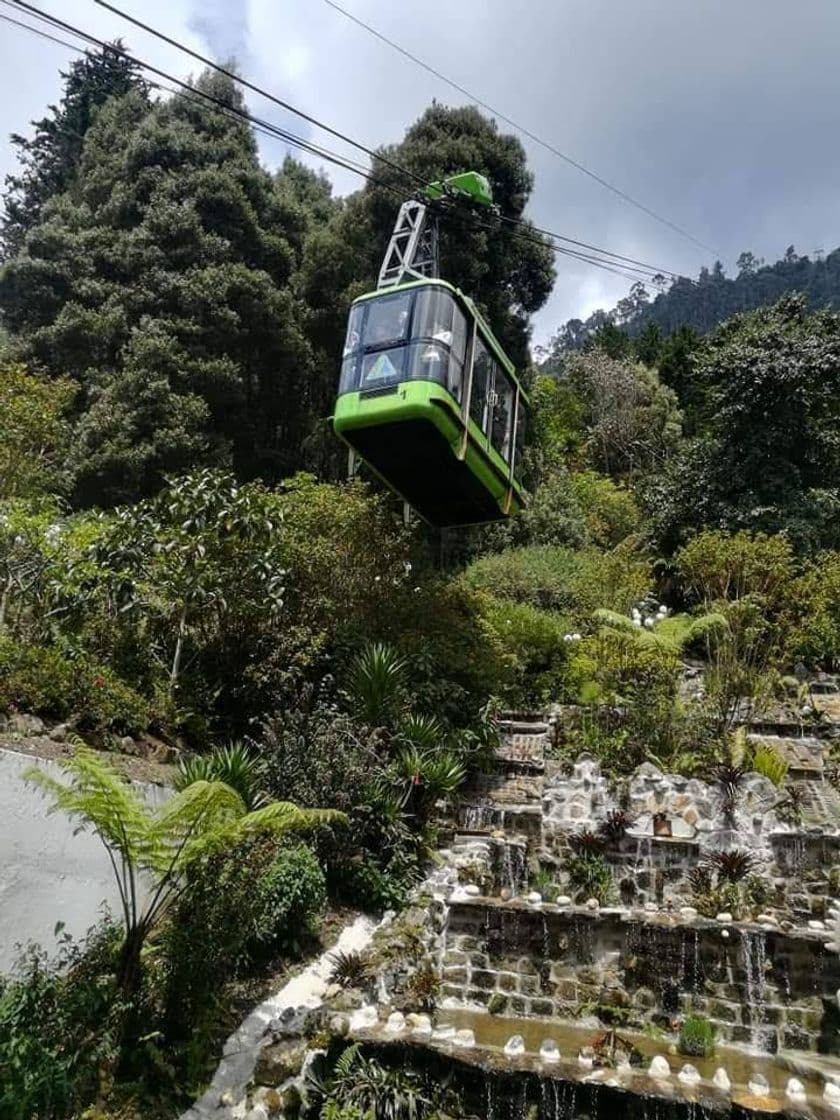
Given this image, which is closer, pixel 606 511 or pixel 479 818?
pixel 479 818

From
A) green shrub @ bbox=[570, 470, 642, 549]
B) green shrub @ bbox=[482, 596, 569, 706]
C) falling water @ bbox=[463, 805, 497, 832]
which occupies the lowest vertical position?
falling water @ bbox=[463, 805, 497, 832]

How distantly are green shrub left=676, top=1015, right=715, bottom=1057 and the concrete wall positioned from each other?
4.49 metres

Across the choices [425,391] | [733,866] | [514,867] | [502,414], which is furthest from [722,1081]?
[502,414]

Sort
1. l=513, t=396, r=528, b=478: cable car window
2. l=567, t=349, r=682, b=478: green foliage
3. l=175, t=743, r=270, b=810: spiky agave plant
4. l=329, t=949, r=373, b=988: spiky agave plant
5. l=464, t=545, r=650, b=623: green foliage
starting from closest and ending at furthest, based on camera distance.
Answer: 1. l=329, t=949, r=373, b=988: spiky agave plant
2. l=175, t=743, r=270, b=810: spiky agave plant
3. l=513, t=396, r=528, b=478: cable car window
4. l=464, t=545, r=650, b=623: green foliage
5. l=567, t=349, r=682, b=478: green foliage

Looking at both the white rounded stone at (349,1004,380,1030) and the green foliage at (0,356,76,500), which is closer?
the white rounded stone at (349,1004,380,1030)

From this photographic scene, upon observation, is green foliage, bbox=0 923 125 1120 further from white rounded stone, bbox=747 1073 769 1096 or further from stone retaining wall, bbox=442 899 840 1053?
white rounded stone, bbox=747 1073 769 1096

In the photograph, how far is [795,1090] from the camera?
5.19 metres

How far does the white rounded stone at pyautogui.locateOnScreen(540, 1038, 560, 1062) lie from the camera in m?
5.48

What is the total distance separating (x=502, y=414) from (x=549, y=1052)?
7378 millimetres

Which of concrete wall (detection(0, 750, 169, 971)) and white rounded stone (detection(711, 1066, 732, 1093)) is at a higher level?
concrete wall (detection(0, 750, 169, 971))

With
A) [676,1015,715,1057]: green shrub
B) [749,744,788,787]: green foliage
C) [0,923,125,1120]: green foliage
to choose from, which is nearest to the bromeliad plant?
[0,923,125,1120]: green foliage

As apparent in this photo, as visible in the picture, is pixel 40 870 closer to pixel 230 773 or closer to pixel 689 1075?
pixel 230 773

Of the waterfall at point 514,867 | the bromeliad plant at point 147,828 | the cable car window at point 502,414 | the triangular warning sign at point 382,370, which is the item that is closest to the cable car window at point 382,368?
the triangular warning sign at point 382,370

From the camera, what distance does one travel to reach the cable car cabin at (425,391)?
889cm
